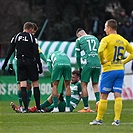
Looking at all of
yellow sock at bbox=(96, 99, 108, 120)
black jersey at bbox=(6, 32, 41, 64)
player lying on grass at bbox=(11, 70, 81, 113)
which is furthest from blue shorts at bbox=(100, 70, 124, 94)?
player lying on grass at bbox=(11, 70, 81, 113)

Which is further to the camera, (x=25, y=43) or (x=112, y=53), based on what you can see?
(x=25, y=43)

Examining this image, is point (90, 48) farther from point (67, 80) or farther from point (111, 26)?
point (111, 26)

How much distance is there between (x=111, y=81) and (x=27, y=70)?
4.15 meters

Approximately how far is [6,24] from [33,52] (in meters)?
24.8

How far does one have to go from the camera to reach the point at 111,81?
555 inches

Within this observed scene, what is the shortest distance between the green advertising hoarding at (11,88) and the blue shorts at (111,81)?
14866 mm

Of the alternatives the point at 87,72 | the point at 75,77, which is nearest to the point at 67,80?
the point at 87,72

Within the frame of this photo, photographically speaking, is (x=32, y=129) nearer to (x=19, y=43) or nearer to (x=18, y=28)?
(x=19, y=43)

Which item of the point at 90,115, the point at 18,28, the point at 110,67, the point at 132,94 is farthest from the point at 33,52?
the point at 18,28

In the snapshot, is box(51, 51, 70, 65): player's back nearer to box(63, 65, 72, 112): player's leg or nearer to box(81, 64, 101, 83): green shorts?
box(63, 65, 72, 112): player's leg

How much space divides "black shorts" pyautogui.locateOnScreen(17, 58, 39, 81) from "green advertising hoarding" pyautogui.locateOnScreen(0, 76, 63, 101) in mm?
10990

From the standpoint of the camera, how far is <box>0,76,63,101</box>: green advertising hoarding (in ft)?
96.0

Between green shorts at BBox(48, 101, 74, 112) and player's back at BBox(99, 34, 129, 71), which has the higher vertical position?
player's back at BBox(99, 34, 129, 71)

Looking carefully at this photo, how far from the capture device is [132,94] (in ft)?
95.1
